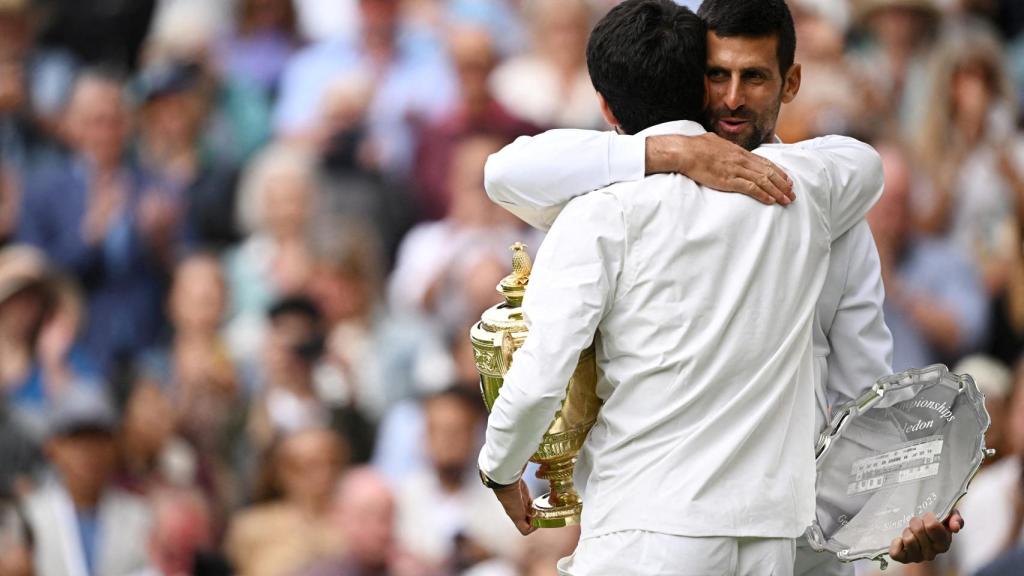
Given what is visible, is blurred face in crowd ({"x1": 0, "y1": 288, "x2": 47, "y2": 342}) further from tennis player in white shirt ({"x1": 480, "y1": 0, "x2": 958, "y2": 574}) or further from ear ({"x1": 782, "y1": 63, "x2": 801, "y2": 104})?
ear ({"x1": 782, "y1": 63, "x2": 801, "y2": 104})

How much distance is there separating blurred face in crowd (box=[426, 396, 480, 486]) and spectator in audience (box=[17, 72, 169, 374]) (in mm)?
1269

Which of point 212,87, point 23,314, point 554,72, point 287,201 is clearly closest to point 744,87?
point 554,72

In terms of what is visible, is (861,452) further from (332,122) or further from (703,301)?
(332,122)

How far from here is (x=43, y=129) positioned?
21.7ft

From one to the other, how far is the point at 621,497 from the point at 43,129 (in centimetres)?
482

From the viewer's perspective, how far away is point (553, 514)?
272 centimetres

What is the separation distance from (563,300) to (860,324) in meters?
0.65

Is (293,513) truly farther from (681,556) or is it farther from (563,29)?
A: (681,556)

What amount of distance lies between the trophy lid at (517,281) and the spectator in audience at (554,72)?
11.4 feet

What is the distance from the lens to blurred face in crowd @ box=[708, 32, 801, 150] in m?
2.55

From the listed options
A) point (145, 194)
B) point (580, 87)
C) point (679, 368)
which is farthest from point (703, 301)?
point (145, 194)

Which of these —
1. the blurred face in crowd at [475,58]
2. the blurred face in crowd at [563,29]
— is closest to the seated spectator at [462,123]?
the blurred face in crowd at [475,58]

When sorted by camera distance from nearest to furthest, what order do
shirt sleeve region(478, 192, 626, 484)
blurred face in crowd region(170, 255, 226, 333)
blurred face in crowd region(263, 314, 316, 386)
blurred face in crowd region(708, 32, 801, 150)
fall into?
1. shirt sleeve region(478, 192, 626, 484)
2. blurred face in crowd region(708, 32, 801, 150)
3. blurred face in crowd region(263, 314, 316, 386)
4. blurred face in crowd region(170, 255, 226, 333)

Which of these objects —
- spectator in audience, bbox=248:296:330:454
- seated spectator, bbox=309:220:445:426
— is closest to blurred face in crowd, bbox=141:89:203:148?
seated spectator, bbox=309:220:445:426
